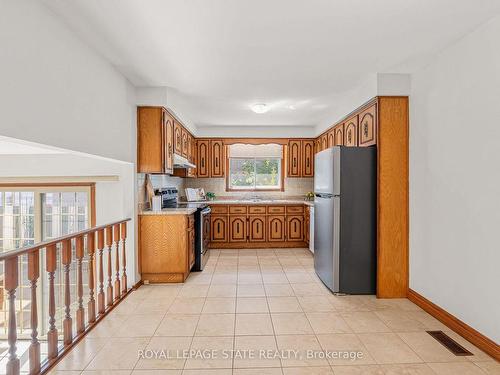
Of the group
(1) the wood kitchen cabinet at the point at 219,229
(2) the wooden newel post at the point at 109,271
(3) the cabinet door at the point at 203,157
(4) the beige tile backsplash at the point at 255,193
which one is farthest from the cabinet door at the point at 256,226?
(2) the wooden newel post at the point at 109,271

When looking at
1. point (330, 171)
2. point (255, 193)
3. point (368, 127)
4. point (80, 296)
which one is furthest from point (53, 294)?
point (255, 193)

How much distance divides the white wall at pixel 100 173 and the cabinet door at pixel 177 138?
93cm

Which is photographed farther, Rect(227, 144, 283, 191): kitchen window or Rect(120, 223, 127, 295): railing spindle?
Rect(227, 144, 283, 191): kitchen window

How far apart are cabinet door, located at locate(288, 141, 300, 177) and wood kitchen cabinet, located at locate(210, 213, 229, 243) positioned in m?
1.67

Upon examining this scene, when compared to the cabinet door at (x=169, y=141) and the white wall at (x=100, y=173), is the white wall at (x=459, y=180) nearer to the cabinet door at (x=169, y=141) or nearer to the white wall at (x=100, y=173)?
the cabinet door at (x=169, y=141)

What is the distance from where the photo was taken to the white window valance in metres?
6.55

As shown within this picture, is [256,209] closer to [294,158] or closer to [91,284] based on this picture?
[294,158]

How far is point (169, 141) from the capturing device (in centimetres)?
403

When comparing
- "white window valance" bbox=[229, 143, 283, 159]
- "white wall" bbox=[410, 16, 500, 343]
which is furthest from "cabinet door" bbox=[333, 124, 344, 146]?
"white window valance" bbox=[229, 143, 283, 159]

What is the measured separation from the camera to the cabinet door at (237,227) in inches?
229

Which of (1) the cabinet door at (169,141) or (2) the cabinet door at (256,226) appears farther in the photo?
(2) the cabinet door at (256,226)

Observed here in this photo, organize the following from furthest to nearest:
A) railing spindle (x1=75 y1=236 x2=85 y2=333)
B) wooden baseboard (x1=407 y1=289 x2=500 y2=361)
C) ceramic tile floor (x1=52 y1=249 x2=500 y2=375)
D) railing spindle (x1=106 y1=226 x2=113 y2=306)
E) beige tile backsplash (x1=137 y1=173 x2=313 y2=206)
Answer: beige tile backsplash (x1=137 y1=173 x2=313 y2=206) < railing spindle (x1=106 y1=226 x2=113 y2=306) < railing spindle (x1=75 y1=236 x2=85 y2=333) < wooden baseboard (x1=407 y1=289 x2=500 y2=361) < ceramic tile floor (x1=52 y1=249 x2=500 y2=375)

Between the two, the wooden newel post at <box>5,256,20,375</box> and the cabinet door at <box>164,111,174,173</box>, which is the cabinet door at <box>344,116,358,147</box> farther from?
the wooden newel post at <box>5,256,20,375</box>

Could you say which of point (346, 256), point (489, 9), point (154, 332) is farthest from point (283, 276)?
point (489, 9)
